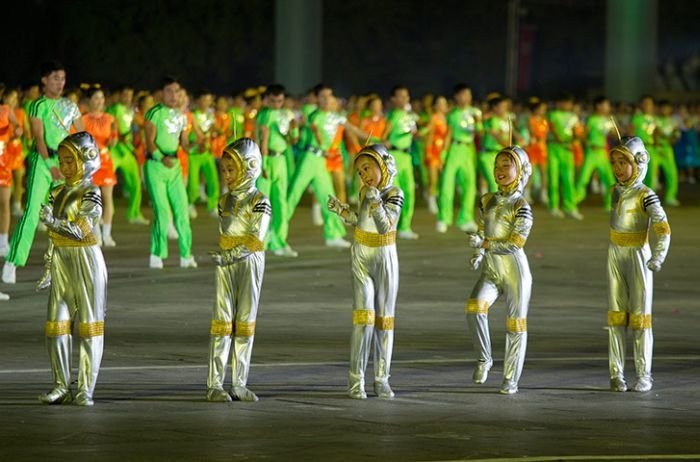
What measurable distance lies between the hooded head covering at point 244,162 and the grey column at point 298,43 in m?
29.4

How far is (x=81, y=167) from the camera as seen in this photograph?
1066cm

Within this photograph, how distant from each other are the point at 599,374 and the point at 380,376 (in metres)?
1.75

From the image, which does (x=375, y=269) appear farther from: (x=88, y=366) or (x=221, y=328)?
(x=88, y=366)

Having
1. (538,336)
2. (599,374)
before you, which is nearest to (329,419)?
(599,374)

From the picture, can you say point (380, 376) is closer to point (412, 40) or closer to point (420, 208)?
point (420, 208)

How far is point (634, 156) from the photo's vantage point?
1154 centimetres

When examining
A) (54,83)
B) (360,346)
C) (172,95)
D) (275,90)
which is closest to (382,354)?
(360,346)

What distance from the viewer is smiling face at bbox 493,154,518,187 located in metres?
11.4

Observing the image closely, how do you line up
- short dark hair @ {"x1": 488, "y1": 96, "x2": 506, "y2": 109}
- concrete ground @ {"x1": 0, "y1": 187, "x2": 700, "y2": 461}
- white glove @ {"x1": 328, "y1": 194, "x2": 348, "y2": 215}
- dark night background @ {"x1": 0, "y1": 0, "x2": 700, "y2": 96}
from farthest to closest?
dark night background @ {"x1": 0, "y1": 0, "x2": 700, "y2": 96}, short dark hair @ {"x1": 488, "y1": 96, "x2": 506, "y2": 109}, white glove @ {"x1": 328, "y1": 194, "x2": 348, "y2": 215}, concrete ground @ {"x1": 0, "y1": 187, "x2": 700, "y2": 461}

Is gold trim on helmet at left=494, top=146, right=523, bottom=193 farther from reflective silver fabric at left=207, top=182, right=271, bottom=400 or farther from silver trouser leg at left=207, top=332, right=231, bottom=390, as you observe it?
silver trouser leg at left=207, top=332, right=231, bottom=390

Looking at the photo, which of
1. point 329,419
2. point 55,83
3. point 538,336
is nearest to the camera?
point 329,419

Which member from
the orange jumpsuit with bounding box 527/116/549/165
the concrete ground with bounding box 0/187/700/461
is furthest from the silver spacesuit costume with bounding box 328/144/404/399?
the orange jumpsuit with bounding box 527/116/549/165

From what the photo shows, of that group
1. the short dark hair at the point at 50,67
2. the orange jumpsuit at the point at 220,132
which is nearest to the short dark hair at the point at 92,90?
the short dark hair at the point at 50,67

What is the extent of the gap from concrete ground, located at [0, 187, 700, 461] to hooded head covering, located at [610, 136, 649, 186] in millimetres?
1286
